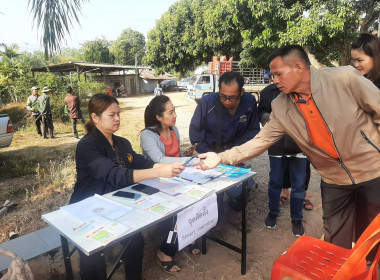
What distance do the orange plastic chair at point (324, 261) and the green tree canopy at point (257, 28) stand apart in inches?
367

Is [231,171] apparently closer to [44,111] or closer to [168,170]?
[168,170]

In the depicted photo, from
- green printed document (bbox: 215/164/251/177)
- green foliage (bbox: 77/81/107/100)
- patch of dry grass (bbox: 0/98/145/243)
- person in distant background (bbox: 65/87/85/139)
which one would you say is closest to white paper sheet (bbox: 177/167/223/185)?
green printed document (bbox: 215/164/251/177)

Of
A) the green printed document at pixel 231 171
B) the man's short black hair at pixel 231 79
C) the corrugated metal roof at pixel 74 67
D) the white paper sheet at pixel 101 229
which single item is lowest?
the green printed document at pixel 231 171

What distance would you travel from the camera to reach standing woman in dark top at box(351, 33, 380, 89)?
246 centimetres

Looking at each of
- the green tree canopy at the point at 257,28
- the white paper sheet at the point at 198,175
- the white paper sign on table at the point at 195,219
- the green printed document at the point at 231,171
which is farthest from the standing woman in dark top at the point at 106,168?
the green tree canopy at the point at 257,28

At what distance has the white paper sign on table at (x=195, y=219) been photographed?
1.90m

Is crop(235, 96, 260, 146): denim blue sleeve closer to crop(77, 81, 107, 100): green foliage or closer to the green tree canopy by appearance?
the green tree canopy

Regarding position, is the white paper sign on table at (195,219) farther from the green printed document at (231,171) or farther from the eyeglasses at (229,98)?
the eyeglasses at (229,98)

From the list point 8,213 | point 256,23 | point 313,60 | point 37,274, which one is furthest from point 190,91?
point 37,274

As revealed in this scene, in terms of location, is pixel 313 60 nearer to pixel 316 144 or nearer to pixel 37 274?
pixel 316 144

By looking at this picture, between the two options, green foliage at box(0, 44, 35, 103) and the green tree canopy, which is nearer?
the green tree canopy

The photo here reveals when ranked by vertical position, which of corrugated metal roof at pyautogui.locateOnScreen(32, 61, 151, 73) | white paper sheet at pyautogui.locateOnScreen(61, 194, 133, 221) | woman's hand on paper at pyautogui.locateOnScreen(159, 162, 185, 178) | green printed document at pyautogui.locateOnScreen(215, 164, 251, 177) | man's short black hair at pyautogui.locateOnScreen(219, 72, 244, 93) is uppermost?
corrugated metal roof at pyautogui.locateOnScreen(32, 61, 151, 73)

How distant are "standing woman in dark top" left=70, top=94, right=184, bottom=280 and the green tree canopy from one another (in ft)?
30.1

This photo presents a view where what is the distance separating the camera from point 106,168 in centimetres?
217
